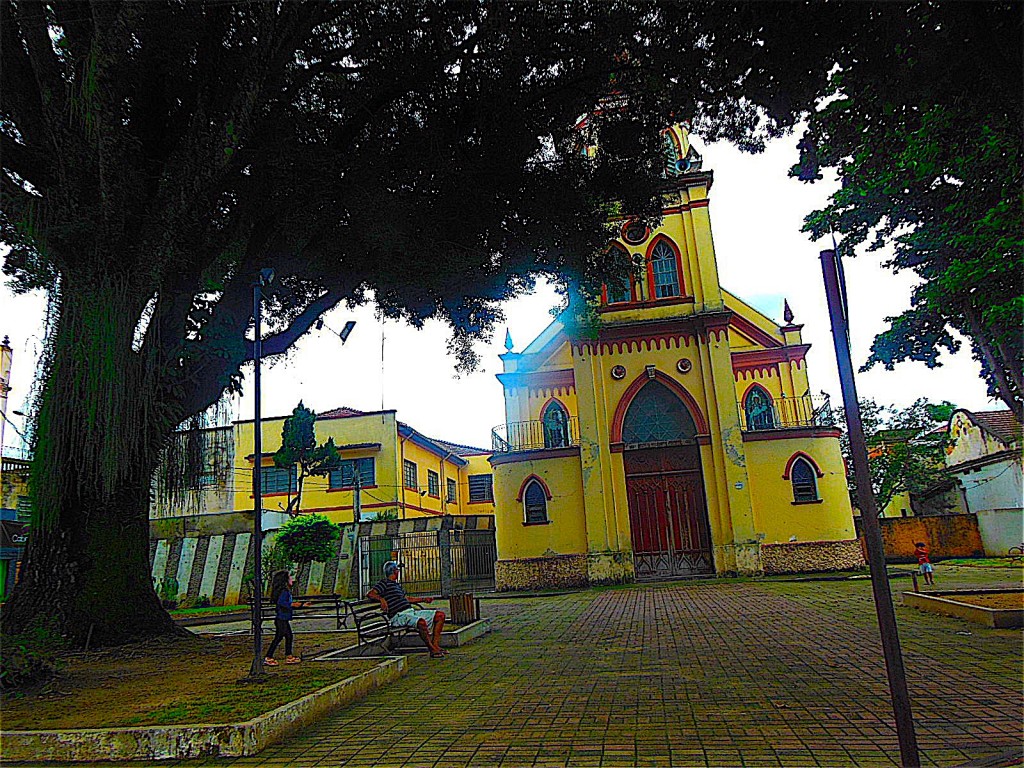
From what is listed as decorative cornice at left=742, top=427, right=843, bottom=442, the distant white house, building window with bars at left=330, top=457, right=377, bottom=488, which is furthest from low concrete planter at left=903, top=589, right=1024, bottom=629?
building window with bars at left=330, top=457, right=377, bottom=488

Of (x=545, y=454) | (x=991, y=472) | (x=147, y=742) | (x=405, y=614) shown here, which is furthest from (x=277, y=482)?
(x=991, y=472)

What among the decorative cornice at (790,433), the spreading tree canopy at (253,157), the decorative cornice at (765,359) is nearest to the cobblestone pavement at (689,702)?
the spreading tree canopy at (253,157)

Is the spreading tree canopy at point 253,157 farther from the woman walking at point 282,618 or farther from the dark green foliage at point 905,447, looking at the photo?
the dark green foliage at point 905,447

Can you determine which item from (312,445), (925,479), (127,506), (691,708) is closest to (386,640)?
(127,506)

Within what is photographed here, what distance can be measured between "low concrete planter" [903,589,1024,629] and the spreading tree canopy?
6.99 metres

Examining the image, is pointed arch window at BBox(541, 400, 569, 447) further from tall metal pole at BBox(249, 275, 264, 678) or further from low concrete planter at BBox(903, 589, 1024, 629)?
tall metal pole at BBox(249, 275, 264, 678)

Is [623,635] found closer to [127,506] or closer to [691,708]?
[691,708]

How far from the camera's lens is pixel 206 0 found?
28.6 ft

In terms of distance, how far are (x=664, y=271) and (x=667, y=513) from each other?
28.3ft

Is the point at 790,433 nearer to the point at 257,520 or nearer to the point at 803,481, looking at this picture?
the point at 803,481

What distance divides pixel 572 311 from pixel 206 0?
9.07 meters

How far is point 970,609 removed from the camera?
400 inches

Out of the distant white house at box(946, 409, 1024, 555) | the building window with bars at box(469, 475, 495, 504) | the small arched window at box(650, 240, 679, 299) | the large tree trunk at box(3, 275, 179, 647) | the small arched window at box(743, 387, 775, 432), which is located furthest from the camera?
the building window with bars at box(469, 475, 495, 504)

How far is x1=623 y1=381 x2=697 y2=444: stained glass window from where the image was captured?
24906mm
